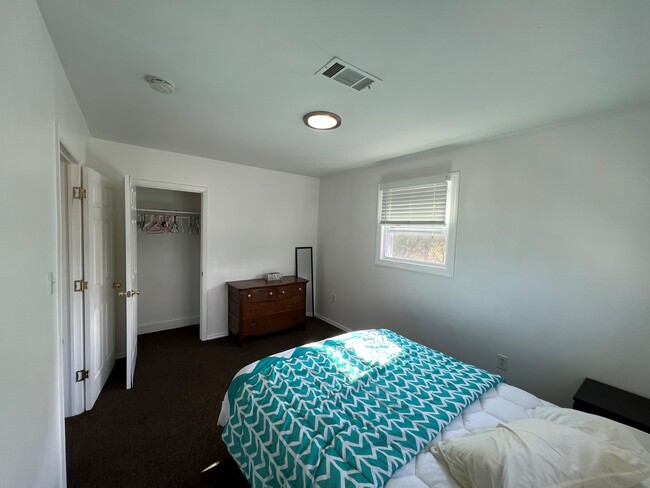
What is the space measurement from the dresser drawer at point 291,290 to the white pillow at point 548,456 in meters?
2.83

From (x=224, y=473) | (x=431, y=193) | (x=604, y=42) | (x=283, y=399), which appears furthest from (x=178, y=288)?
(x=604, y=42)

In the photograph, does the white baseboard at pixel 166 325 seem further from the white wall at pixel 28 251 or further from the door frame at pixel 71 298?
the white wall at pixel 28 251

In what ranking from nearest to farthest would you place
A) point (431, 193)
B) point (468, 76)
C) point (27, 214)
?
point (27, 214), point (468, 76), point (431, 193)

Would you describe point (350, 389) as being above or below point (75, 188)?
below

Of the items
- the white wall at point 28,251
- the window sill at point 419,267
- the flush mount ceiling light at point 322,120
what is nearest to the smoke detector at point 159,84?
the white wall at point 28,251

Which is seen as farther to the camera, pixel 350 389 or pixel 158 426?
pixel 158 426

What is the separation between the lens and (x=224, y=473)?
169 centimetres

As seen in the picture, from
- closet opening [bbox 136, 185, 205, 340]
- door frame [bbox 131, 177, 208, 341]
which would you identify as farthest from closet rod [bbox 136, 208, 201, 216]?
door frame [bbox 131, 177, 208, 341]

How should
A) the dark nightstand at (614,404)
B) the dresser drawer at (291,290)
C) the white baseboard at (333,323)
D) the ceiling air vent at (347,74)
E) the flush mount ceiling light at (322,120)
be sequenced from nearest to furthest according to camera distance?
1. the ceiling air vent at (347,74)
2. the dark nightstand at (614,404)
3. the flush mount ceiling light at (322,120)
4. the dresser drawer at (291,290)
5. the white baseboard at (333,323)

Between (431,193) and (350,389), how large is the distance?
2254 mm

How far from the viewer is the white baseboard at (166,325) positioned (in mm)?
3691

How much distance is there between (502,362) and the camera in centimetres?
242

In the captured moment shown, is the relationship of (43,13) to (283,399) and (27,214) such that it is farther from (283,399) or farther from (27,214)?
(283,399)

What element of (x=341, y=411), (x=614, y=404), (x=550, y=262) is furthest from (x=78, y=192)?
(x=614, y=404)
